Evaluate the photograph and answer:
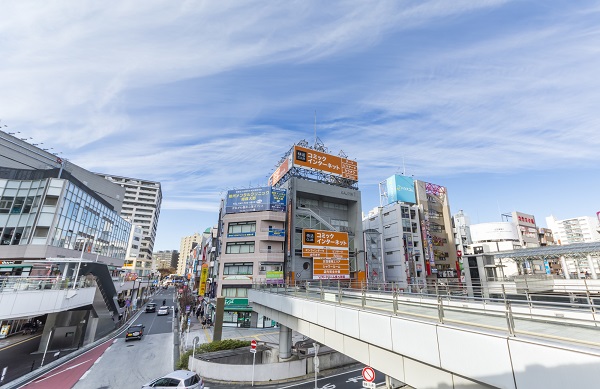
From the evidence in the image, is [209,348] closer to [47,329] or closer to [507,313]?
[47,329]

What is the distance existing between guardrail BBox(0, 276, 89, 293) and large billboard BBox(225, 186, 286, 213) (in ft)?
73.4

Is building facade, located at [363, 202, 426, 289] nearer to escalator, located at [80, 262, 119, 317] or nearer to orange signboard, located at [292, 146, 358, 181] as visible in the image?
orange signboard, located at [292, 146, 358, 181]

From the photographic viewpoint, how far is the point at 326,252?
36219mm

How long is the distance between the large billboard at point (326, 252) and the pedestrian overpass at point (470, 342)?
2161 centimetres

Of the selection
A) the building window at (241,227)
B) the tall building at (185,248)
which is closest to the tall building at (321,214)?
the building window at (241,227)

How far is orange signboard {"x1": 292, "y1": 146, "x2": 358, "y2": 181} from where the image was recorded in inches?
1753

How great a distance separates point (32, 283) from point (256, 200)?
89.0 ft

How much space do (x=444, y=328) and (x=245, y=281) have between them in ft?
116

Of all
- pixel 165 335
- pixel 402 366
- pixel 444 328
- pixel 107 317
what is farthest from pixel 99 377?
pixel 107 317

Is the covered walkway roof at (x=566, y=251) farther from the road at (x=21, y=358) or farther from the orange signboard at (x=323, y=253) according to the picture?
the road at (x=21, y=358)

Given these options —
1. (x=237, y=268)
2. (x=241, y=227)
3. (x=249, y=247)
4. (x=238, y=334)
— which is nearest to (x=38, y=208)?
(x=241, y=227)

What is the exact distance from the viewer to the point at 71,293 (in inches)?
881

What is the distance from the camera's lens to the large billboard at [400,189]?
199 ft

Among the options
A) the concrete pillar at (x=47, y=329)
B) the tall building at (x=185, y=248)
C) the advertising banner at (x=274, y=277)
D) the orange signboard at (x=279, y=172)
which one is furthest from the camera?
the tall building at (x=185, y=248)
